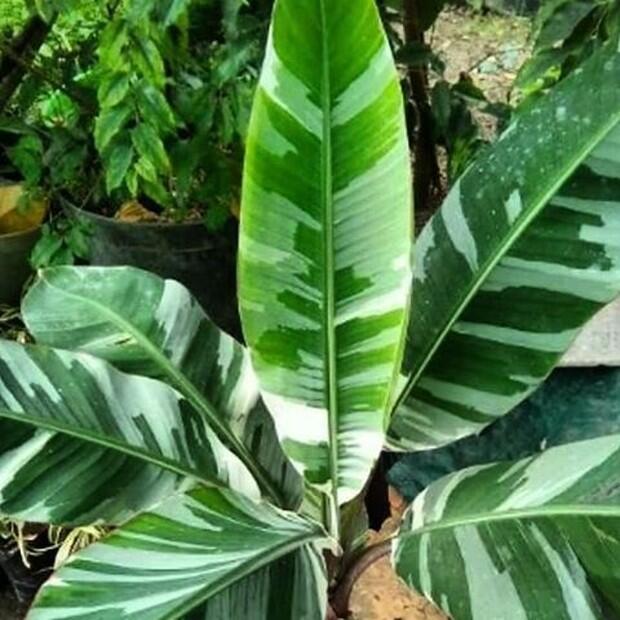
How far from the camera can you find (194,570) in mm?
874

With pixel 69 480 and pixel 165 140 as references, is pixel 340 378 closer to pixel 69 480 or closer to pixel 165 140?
pixel 69 480

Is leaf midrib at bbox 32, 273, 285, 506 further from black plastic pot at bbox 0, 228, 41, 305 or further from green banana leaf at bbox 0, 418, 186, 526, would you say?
black plastic pot at bbox 0, 228, 41, 305

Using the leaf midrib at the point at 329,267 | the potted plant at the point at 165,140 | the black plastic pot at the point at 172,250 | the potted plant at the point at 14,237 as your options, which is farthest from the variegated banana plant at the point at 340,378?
the potted plant at the point at 14,237

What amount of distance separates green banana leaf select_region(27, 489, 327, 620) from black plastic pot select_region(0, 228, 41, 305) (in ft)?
2.88

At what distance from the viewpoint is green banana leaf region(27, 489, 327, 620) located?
85 cm

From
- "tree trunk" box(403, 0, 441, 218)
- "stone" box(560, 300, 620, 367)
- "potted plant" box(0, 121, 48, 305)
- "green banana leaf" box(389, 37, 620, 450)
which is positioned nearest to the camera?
"green banana leaf" box(389, 37, 620, 450)

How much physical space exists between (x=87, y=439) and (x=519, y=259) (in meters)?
0.38

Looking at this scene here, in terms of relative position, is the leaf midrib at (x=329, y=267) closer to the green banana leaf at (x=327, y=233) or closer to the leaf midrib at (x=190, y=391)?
the green banana leaf at (x=327, y=233)

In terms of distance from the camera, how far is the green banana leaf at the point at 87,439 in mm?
942

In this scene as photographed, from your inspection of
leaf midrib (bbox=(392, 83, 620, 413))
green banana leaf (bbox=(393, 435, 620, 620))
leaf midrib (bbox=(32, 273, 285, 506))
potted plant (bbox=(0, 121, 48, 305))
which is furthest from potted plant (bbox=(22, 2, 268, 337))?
green banana leaf (bbox=(393, 435, 620, 620))

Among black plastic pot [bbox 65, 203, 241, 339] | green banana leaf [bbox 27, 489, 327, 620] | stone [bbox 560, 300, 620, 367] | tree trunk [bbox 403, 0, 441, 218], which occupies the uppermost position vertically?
tree trunk [bbox 403, 0, 441, 218]

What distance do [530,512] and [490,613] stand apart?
0.08 m

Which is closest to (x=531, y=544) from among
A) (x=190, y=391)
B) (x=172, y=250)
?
(x=190, y=391)

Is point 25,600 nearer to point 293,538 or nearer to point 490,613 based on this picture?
point 293,538
